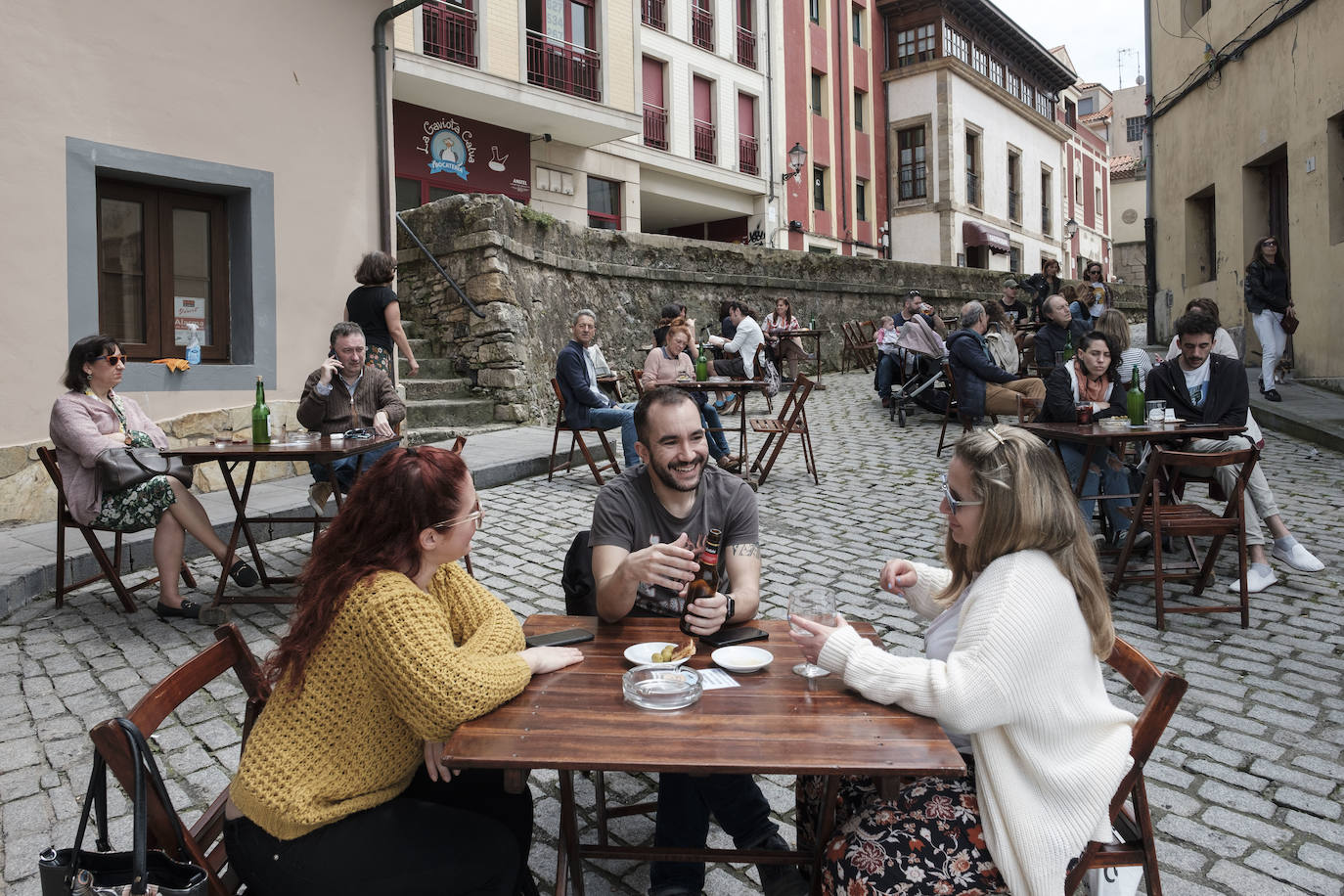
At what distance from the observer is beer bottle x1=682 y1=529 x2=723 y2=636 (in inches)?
89.1

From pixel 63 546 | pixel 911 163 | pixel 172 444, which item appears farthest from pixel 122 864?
pixel 911 163

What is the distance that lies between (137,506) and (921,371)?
9.26m

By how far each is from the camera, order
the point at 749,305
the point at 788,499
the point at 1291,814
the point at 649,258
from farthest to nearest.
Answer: the point at 749,305
the point at 649,258
the point at 788,499
the point at 1291,814

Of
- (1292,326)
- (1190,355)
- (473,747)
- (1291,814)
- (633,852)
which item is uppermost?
(1292,326)

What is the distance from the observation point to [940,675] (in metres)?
1.79

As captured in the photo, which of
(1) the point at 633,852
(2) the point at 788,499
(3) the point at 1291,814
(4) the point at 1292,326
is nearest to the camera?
(1) the point at 633,852

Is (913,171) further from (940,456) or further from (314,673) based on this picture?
(314,673)

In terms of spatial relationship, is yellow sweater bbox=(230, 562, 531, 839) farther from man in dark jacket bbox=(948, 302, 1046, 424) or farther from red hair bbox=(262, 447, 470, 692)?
man in dark jacket bbox=(948, 302, 1046, 424)

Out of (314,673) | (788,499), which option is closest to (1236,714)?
(314,673)

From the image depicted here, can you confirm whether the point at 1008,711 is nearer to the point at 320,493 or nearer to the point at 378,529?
the point at 378,529

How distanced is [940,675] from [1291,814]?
71.2 inches

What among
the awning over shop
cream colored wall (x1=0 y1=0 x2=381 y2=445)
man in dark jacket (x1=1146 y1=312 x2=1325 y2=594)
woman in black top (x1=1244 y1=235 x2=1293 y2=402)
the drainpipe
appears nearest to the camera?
man in dark jacket (x1=1146 y1=312 x2=1325 y2=594)

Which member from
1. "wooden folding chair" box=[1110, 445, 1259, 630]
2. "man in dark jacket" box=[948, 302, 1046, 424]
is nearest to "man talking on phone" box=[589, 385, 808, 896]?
"wooden folding chair" box=[1110, 445, 1259, 630]

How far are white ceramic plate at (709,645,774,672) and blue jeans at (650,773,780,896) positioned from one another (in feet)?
1.27
